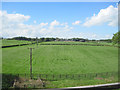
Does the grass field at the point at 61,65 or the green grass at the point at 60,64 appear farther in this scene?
the green grass at the point at 60,64

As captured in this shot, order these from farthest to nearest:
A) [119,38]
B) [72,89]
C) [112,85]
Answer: [119,38], [112,85], [72,89]

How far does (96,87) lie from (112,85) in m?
0.94

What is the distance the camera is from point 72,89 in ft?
18.9

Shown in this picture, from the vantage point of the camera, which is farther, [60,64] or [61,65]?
[60,64]

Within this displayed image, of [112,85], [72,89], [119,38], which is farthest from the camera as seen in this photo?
[119,38]

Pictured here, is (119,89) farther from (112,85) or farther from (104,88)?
(104,88)

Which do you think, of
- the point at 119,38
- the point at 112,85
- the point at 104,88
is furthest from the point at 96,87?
the point at 119,38

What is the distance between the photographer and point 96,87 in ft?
19.5

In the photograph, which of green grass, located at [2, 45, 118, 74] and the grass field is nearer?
the grass field

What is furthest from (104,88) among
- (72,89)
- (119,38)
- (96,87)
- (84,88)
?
(119,38)

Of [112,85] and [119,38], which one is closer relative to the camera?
[112,85]

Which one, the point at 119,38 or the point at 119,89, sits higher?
the point at 119,38

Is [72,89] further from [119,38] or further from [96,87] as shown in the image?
[119,38]

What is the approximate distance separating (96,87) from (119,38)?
4070 centimetres
